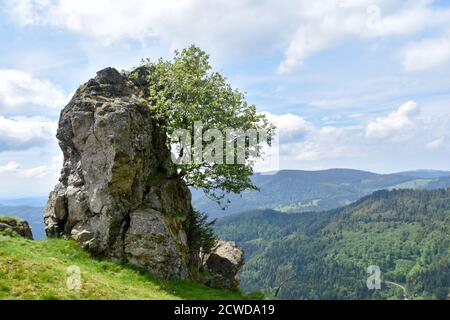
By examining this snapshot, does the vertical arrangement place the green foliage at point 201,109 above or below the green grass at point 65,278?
above

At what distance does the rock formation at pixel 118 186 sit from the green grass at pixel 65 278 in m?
1.79

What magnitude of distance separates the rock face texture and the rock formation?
85 millimetres

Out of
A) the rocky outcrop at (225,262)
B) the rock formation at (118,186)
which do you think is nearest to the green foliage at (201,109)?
the rock formation at (118,186)

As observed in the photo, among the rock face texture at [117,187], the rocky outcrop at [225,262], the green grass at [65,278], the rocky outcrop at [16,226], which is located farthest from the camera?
the rocky outcrop at [225,262]

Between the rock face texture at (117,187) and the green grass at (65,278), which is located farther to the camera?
the rock face texture at (117,187)

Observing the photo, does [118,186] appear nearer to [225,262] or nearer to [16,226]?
[16,226]

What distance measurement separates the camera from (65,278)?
26.5 metres

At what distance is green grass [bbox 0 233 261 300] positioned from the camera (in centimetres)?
2402

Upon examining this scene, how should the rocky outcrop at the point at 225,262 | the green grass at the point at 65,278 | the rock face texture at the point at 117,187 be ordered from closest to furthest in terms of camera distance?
the green grass at the point at 65,278
the rock face texture at the point at 117,187
the rocky outcrop at the point at 225,262

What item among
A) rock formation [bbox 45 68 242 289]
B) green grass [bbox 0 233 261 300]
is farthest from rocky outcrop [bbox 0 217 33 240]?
rock formation [bbox 45 68 242 289]

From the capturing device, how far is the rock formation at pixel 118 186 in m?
36.5

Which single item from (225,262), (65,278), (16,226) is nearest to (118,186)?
(16,226)

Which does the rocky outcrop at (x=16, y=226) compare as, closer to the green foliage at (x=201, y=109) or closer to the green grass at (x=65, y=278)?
the green grass at (x=65, y=278)

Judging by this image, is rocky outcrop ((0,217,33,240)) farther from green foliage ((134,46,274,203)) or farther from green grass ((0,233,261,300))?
green foliage ((134,46,274,203))
